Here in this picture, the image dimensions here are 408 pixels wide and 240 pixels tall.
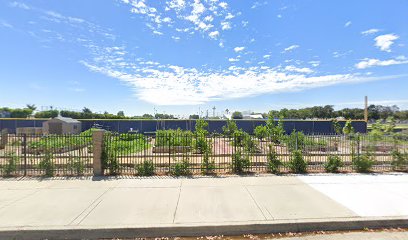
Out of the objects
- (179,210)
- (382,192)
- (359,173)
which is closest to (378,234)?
(382,192)

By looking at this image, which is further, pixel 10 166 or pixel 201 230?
pixel 10 166

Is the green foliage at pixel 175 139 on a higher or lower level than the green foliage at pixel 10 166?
higher

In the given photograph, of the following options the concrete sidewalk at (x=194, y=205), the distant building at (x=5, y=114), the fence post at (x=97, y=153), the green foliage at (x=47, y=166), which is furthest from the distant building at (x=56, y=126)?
the distant building at (x=5, y=114)

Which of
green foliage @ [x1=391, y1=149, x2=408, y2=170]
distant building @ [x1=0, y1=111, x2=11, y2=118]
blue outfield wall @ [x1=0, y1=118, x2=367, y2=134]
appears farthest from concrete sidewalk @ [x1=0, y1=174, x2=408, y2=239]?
distant building @ [x1=0, y1=111, x2=11, y2=118]

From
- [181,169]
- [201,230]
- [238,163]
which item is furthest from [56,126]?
[201,230]

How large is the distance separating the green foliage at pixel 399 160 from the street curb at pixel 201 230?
594 centimetres

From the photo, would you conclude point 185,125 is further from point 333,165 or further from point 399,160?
point 399,160

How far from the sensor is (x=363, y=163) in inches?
381

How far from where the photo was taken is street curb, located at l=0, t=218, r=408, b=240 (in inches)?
188

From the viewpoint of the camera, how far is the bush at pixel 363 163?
31.8 ft

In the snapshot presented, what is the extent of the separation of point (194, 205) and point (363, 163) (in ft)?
25.2

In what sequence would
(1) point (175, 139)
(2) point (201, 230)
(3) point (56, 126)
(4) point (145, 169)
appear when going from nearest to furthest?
(2) point (201, 230)
(4) point (145, 169)
(1) point (175, 139)
(3) point (56, 126)

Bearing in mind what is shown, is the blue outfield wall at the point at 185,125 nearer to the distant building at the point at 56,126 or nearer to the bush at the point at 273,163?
the distant building at the point at 56,126

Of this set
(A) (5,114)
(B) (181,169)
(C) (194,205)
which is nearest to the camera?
(C) (194,205)
